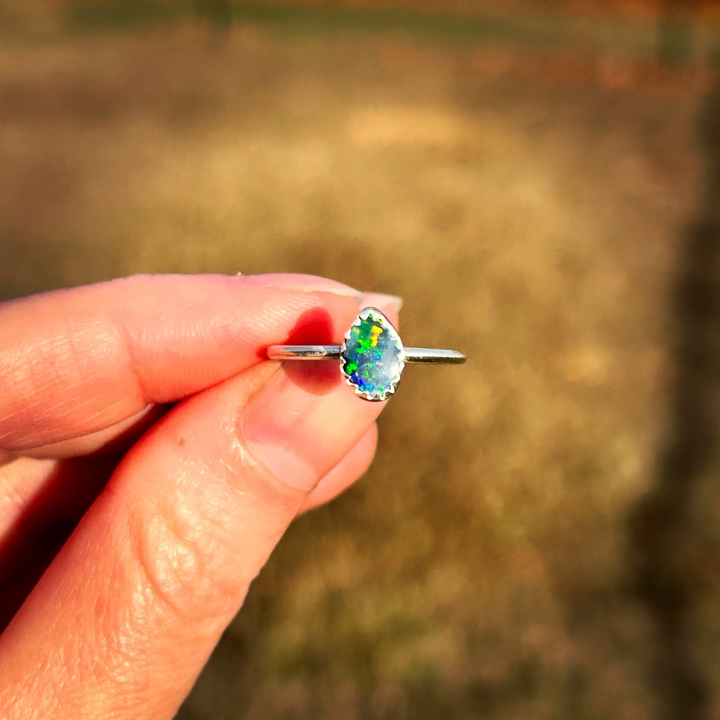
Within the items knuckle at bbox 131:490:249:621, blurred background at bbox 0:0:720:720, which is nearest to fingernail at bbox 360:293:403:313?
knuckle at bbox 131:490:249:621

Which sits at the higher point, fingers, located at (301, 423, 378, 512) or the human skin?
the human skin

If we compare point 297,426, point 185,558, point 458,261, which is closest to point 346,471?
point 297,426

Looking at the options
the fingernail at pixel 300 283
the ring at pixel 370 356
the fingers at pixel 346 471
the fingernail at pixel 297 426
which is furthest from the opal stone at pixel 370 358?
the fingers at pixel 346 471

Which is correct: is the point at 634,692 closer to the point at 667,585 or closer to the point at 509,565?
the point at 667,585

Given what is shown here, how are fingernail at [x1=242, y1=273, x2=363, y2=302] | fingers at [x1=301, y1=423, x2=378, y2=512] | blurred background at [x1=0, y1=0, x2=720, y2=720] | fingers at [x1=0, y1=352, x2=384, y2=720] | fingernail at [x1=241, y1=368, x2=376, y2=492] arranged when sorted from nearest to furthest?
fingers at [x1=0, y1=352, x2=384, y2=720], fingernail at [x1=241, y1=368, x2=376, y2=492], fingernail at [x1=242, y1=273, x2=363, y2=302], fingers at [x1=301, y1=423, x2=378, y2=512], blurred background at [x1=0, y1=0, x2=720, y2=720]

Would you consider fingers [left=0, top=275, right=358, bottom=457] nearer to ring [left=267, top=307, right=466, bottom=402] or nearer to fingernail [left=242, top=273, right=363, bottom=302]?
fingernail [left=242, top=273, right=363, bottom=302]

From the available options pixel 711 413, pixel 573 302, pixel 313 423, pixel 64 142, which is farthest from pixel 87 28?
pixel 711 413
